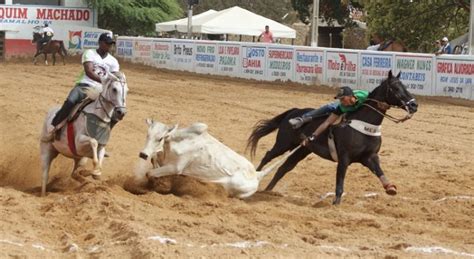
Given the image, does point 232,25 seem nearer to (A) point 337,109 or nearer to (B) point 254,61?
(B) point 254,61

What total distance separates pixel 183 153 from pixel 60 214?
1845mm

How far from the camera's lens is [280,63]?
93.7ft

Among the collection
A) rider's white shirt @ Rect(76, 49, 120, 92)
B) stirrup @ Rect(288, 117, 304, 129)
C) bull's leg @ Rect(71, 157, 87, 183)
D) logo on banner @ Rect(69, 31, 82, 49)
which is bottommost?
bull's leg @ Rect(71, 157, 87, 183)

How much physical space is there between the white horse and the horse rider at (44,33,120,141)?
0.32 feet

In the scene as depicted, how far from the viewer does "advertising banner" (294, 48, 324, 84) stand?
27.1m

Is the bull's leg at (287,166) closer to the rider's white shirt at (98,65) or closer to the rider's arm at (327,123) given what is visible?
the rider's arm at (327,123)

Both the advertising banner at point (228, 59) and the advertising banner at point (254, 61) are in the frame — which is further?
the advertising banner at point (228, 59)

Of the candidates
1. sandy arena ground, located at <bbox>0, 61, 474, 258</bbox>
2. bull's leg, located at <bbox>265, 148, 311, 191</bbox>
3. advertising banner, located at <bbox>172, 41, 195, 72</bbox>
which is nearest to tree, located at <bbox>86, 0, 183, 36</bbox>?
advertising banner, located at <bbox>172, 41, 195, 72</bbox>

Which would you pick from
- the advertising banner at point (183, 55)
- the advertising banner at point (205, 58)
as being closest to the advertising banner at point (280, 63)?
the advertising banner at point (205, 58)

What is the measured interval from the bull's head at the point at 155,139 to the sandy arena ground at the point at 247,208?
1.59 feet

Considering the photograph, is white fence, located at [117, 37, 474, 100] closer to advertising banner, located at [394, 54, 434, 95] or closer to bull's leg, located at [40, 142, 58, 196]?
advertising banner, located at [394, 54, 434, 95]

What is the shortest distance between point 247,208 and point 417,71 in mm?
14697

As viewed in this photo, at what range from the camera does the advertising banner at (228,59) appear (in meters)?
30.6

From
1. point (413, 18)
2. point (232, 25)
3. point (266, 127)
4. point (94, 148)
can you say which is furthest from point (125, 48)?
point (94, 148)
